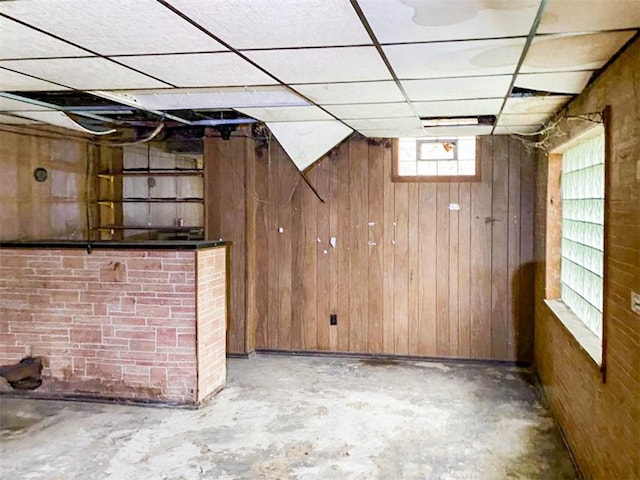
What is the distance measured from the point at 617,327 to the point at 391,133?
2.91 m

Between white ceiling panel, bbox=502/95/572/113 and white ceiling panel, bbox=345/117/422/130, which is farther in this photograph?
white ceiling panel, bbox=345/117/422/130

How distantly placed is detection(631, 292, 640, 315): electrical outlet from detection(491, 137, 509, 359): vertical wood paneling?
9.59ft

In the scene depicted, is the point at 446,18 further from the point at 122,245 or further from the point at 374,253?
the point at 374,253

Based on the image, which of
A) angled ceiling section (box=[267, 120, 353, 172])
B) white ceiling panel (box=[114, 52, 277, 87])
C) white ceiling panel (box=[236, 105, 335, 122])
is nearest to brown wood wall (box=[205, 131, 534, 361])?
angled ceiling section (box=[267, 120, 353, 172])

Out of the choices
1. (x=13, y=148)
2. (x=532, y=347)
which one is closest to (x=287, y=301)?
(x=532, y=347)

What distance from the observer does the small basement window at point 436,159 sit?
508 centimetres

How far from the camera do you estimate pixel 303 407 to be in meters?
3.99

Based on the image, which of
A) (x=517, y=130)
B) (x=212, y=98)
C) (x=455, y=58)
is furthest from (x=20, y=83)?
(x=517, y=130)

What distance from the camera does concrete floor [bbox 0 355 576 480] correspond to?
3029 millimetres

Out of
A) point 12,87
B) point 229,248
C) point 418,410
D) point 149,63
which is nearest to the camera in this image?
point 149,63

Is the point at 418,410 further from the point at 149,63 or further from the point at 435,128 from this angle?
the point at 149,63

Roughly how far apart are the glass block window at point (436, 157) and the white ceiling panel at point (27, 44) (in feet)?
10.9

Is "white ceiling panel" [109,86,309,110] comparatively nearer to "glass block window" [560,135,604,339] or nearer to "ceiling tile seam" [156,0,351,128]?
"ceiling tile seam" [156,0,351,128]

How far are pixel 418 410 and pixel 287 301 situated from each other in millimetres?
1957
